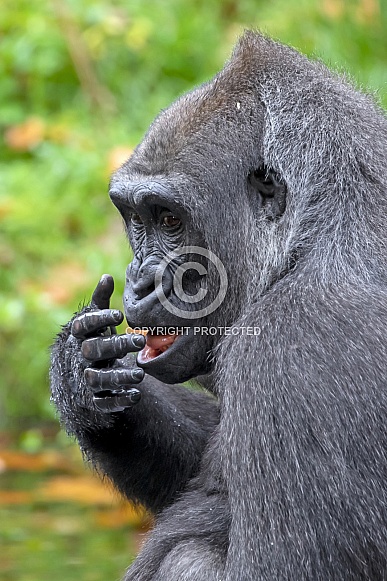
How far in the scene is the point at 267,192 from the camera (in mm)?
Answer: 3859

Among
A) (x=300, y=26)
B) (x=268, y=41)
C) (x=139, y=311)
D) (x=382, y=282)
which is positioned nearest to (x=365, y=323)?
(x=382, y=282)

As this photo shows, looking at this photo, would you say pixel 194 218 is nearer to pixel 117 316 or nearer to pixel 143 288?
pixel 143 288

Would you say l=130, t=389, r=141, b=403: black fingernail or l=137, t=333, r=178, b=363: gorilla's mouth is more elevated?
l=137, t=333, r=178, b=363: gorilla's mouth

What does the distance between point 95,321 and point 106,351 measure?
0.39 ft

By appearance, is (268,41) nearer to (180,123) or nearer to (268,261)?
(180,123)

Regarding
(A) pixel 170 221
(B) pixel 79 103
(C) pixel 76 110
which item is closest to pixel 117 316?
(A) pixel 170 221

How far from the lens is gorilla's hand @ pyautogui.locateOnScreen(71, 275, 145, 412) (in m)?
3.96

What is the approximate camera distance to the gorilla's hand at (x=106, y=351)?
396 cm

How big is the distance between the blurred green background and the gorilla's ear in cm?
331

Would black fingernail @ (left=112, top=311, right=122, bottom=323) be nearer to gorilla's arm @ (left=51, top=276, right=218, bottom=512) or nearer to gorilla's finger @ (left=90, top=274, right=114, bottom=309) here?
gorilla's finger @ (left=90, top=274, right=114, bottom=309)

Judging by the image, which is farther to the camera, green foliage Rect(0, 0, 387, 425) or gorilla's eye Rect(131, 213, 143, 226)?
green foliage Rect(0, 0, 387, 425)

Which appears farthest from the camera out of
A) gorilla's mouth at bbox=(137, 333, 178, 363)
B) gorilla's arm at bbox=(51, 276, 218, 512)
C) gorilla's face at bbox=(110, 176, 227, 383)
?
gorilla's arm at bbox=(51, 276, 218, 512)

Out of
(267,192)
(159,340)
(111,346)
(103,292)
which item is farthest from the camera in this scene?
(159,340)

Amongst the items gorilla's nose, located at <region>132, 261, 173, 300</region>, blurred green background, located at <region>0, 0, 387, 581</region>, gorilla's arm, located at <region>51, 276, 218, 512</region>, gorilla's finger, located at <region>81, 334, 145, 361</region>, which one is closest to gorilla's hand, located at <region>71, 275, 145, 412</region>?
gorilla's finger, located at <region>81, 334, 145, 361</region>
